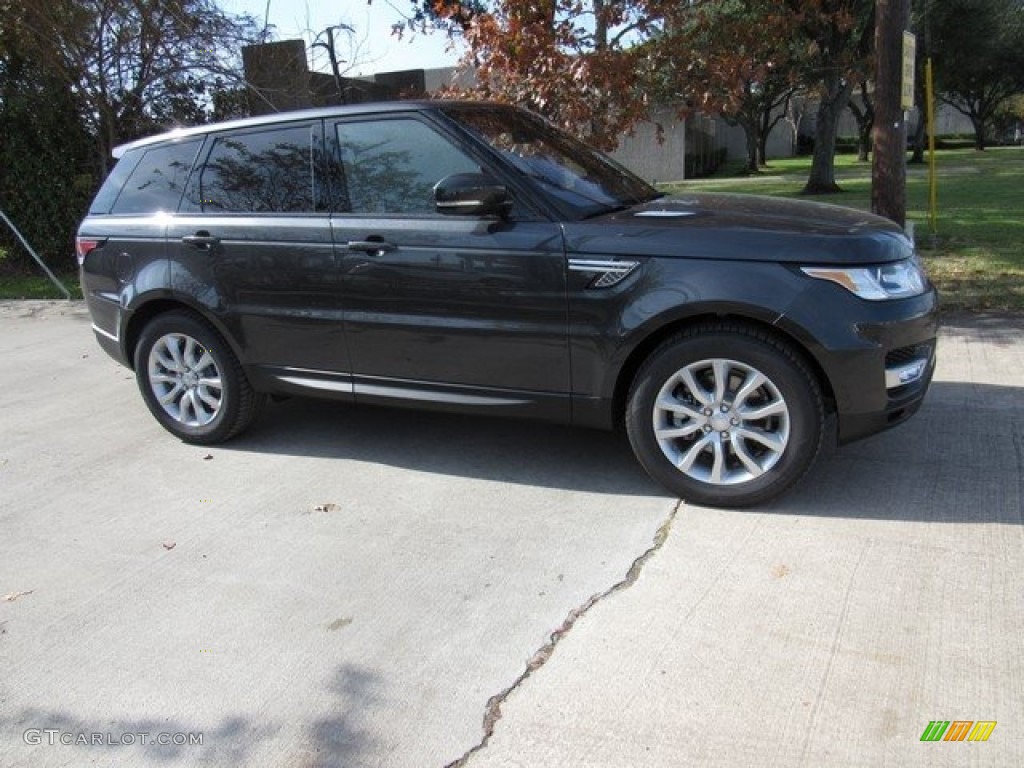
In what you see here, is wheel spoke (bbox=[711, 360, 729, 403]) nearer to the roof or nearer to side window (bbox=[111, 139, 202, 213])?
the roof

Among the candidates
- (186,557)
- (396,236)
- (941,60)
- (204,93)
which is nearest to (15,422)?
(186,557)

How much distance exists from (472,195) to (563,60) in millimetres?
3816

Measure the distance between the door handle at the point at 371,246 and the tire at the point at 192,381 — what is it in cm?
112

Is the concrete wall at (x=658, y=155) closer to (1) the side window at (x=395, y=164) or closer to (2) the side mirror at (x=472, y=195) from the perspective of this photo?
(1) the side window at (x=395, y=164)

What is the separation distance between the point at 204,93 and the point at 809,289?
11.3 meters

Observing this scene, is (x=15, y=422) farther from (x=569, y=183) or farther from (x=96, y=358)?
(x=569, y=183)

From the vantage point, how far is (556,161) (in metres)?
4.50

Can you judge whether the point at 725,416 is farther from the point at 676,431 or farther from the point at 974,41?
the point at 974,41

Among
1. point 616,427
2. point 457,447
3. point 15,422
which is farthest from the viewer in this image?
point 15,422

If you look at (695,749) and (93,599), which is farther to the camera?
(93,599)

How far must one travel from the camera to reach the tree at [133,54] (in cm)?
1130

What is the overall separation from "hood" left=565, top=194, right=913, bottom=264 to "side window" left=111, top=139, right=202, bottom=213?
8.08ft

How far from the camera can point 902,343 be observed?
3729mm

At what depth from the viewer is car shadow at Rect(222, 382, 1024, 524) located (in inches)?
156
